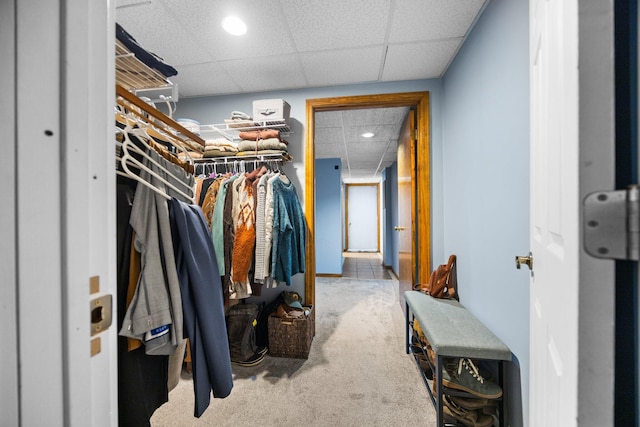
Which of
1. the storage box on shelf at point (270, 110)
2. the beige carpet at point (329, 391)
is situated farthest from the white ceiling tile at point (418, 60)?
the beige carpet at point (329, 391)

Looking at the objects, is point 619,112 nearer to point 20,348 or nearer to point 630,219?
point 630,219

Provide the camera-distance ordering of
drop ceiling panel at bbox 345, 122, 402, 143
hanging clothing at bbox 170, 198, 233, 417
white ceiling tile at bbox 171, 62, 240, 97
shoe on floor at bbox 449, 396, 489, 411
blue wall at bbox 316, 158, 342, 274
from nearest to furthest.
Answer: hanging clothing at bbox 170, 198, 233, 417 < shoe on floor at bbox 449, 396, 489, 411 < white ceiling tile at bbox 171, 62, 240, 97 < drop ceiling panel at bbox 345, 122, 402, 143 < blue wall at bbox 316, 158, 342, 274

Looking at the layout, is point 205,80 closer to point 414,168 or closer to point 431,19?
point 431,19

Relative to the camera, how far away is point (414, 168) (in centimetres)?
227

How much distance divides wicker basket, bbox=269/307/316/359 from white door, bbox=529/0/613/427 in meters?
1.46

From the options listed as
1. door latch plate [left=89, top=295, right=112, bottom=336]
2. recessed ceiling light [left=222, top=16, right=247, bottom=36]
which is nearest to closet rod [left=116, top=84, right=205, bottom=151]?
door latch plate [left=89, top=295, right=112, bottom=336]

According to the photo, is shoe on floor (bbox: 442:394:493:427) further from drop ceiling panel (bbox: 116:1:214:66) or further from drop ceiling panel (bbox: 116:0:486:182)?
drop ceiling panel (bbox: 116:1:214:66)

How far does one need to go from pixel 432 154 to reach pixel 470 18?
958mm

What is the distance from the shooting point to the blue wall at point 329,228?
14.9 feet

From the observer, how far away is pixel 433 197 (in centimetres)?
214

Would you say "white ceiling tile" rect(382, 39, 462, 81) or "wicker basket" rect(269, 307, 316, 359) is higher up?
"white ceiling tile" rect(382, 39, 462, 81)

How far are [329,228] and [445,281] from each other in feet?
9.44

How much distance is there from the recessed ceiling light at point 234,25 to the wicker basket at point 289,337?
6.93ft

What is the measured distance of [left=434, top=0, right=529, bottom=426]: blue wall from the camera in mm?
1081
